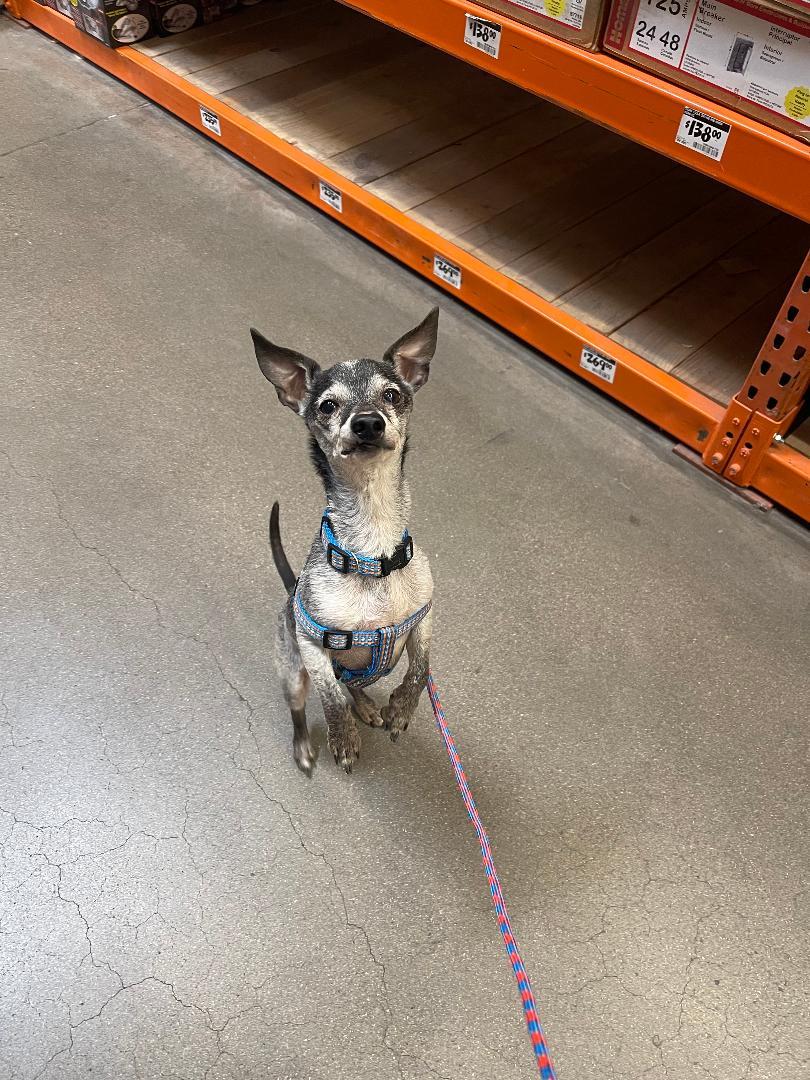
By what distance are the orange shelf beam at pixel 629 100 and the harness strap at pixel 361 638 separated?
1.36 meters

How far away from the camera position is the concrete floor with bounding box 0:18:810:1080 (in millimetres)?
1612

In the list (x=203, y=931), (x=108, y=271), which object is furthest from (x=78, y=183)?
(x=203, y=931)

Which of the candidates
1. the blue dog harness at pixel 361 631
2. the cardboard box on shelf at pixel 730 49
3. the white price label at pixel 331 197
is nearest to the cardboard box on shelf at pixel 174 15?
the white price label at pixel 331 197

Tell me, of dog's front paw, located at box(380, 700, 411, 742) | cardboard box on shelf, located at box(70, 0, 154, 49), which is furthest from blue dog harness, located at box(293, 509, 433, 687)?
cardboard box on shelf, located at box(70, 0, 154, 49)

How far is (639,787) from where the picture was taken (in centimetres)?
194

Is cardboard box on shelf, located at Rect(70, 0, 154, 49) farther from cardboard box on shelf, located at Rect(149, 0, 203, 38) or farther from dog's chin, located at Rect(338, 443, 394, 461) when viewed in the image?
dog's chin, located at Rect(338, 443, 394, 461)

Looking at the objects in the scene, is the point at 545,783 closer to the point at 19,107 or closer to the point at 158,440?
the point at 158,440

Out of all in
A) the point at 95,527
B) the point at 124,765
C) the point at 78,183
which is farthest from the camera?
the point at 78,183

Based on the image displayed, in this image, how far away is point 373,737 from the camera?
2004 millimetres

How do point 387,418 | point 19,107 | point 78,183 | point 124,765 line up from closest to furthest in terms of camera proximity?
1. point 387,418
2. point 124,765
3. point 78,183
4. point 19,107

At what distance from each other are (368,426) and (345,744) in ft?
Answer: 2.31

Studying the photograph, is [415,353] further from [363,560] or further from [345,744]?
[345,744]

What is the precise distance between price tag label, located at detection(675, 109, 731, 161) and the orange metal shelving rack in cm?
2

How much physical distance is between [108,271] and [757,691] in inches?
105
